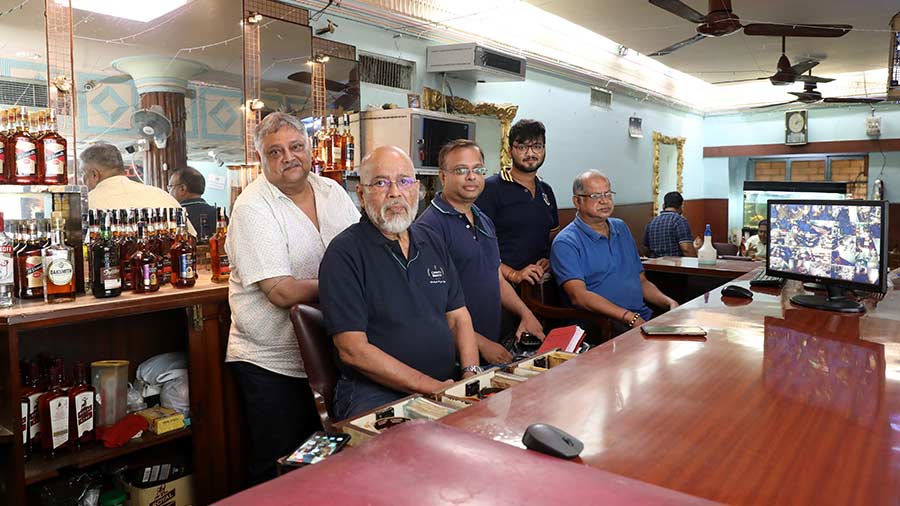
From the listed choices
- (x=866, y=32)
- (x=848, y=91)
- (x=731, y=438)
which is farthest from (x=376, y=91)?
(x=848, y=91)

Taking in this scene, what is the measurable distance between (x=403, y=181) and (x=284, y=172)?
514 millimetres

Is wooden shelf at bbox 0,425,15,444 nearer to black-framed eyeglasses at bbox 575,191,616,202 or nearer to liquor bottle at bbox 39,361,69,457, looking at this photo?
liquor bottle at bbox 39,361,69,457

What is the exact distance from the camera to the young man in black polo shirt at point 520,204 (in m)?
3.87

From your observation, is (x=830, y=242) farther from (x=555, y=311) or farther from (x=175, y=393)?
(x=175, y=393)

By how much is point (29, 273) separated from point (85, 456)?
0.70 meters

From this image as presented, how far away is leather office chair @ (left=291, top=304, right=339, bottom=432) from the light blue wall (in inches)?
99.9

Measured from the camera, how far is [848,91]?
980 centimetres

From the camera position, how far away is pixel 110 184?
3.04 m

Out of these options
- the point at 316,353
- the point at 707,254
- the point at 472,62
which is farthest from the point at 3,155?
the point at 707,254

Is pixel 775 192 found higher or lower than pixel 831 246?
higher

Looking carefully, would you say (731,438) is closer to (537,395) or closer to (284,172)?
(537,395)

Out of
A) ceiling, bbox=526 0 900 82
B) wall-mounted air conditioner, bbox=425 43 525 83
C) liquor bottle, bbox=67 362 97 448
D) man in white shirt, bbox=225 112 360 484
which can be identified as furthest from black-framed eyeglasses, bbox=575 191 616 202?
ceiling, bbox=526 0 900 82

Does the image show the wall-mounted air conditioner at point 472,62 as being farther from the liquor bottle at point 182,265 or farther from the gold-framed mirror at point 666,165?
the gold-framed mirror at point 666,165

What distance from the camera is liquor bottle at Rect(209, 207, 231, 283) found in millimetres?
2975
